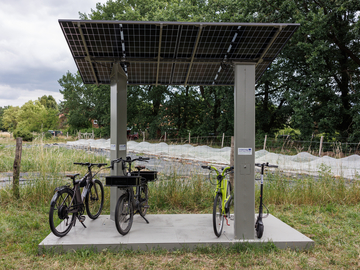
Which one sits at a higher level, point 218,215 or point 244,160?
point 244,160

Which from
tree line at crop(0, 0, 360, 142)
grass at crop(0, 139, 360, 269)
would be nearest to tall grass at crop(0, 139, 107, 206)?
grass at crop(0, 139, 360, 269)

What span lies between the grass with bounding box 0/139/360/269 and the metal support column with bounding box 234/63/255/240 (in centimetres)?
34

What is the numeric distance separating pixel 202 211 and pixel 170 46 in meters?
3.36

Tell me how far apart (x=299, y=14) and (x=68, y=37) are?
52.9 feet

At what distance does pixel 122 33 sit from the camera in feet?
13.9

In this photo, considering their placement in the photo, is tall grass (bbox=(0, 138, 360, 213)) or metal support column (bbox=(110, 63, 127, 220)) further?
tall grass (bbox=(0, 138, 360, 213))

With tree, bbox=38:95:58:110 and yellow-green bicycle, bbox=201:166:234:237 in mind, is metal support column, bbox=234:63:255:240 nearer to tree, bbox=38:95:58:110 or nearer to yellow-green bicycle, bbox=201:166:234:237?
yellow-green bicycle, bbox=201:166:234:237

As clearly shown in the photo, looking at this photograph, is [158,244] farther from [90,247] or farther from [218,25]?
[218,25]

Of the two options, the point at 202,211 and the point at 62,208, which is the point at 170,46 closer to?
the point at 62,208

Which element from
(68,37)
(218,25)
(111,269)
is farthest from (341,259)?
(68,37)

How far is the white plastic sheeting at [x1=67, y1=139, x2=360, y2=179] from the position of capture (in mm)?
7629

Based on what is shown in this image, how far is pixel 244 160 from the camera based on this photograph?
160 inches

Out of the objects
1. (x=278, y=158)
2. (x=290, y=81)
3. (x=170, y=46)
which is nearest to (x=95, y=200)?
(x=170, y=46)

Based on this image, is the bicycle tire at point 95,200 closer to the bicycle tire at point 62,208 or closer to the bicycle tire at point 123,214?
the bicycle tire at point 62,208
